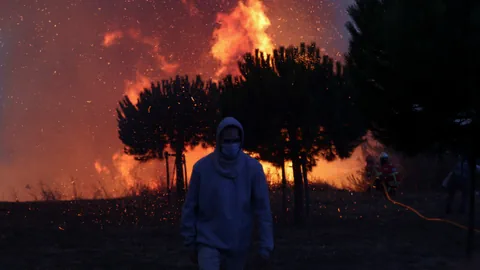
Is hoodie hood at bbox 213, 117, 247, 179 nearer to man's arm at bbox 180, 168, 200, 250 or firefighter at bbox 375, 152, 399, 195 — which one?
man's arm at bbox 180, 168, 200, 250

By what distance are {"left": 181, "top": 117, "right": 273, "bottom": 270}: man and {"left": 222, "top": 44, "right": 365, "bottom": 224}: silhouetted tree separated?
37.5 feet

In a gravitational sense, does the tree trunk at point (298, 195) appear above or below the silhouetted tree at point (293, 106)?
below

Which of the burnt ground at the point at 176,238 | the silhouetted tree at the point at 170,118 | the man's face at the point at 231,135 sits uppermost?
the silhouetted tree at the point at 170,118

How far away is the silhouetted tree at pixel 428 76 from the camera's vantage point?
40.3 ft

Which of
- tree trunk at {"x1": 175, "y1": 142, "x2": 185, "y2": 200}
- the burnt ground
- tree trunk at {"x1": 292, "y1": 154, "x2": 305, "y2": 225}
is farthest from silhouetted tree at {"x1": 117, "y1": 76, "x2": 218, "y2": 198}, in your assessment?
tree trunk at {"x1": 292, "y1": 154, "x2": 305, "y2": 225}

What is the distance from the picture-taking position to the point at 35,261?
13.6 metres

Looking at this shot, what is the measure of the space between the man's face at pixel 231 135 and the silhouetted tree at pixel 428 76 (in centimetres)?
707

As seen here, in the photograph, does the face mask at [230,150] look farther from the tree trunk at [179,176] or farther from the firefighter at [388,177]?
the firefighter at [388,177]

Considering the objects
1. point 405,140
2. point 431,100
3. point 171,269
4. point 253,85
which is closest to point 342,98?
point 253,85

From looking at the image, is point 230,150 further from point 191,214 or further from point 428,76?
point 428,76

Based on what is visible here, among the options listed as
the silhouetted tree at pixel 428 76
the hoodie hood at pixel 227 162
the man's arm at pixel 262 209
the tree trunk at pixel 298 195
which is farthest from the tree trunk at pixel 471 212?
the hoodie hood at pixel 227 162

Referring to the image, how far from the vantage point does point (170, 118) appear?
30.6 m

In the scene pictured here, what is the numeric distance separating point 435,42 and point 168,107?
19432 mm

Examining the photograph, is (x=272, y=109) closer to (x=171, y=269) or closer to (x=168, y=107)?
(x=171, y=269)
